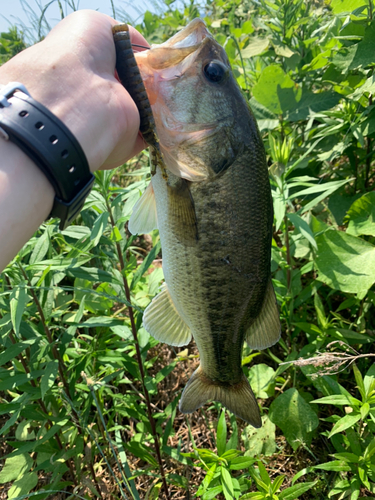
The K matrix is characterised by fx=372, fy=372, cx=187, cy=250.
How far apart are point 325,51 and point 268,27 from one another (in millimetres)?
553

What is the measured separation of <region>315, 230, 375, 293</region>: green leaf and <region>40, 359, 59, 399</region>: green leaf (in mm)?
1627

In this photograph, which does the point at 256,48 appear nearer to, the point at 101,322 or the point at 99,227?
the point at 99,227

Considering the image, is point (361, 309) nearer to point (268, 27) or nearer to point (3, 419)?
point (268, 27)

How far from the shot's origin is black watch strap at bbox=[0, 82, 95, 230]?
1.19 meters

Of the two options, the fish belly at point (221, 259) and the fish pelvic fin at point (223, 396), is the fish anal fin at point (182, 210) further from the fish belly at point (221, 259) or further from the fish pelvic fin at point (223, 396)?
the fish pelvic fin at point (223, 396)

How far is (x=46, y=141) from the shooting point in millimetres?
1218

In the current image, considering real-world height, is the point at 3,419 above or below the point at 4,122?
below

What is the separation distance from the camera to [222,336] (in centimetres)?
194

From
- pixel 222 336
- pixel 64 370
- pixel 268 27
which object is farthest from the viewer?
pixel 268 27

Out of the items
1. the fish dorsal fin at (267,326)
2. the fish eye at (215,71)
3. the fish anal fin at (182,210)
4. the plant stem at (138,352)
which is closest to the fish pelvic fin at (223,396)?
the fish dorsal fin at (267,326)

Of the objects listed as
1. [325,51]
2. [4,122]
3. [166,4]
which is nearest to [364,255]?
[325,51]

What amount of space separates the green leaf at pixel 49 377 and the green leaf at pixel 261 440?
4.21 feet

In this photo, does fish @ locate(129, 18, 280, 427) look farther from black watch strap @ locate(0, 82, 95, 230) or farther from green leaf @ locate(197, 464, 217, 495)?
green leaf @ locate(197, 464, 217, 495)

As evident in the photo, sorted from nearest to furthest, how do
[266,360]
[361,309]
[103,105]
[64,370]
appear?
[103,105] → [64,370] → [361,309] → [266,360]
